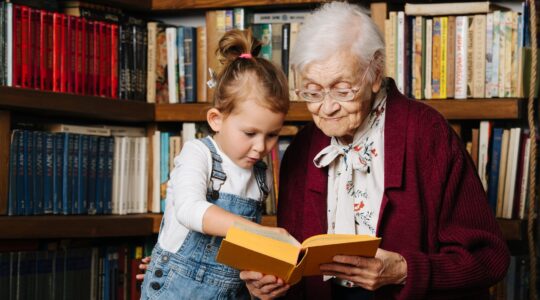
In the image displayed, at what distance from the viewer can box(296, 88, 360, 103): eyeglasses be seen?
1869 millimetres

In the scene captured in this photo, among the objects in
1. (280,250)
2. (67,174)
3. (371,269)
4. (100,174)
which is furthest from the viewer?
(100,174)

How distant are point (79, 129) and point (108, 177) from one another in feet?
0.71

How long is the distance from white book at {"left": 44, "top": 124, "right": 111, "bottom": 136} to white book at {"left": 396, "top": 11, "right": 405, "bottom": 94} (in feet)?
3.66

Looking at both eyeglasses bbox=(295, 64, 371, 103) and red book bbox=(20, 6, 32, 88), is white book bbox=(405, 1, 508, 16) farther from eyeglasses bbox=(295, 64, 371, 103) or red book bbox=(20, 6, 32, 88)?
red book bbox=(20, 6, 32, 88)

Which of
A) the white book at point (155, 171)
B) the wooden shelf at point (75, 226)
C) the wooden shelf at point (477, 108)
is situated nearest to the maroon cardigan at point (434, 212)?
the wooden shelf at point (477, 108)

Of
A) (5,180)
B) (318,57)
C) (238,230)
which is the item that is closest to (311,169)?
(318,57)

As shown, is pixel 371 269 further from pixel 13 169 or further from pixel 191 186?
pixel 13 169

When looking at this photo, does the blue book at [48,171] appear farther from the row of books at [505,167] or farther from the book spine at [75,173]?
the row of books at [505,167]

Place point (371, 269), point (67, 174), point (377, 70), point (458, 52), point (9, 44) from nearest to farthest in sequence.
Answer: point (371, 269)
point (377, 70)
point (9, 44)
point (458, 52)
point (67, 174)

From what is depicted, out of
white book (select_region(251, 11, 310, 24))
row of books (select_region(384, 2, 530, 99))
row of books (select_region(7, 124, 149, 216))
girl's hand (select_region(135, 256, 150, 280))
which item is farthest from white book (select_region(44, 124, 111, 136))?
row of books (select_region(384, 2, 530, 99))

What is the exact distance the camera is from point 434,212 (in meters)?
1.86

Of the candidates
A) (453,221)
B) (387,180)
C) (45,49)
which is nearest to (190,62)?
(45,49)

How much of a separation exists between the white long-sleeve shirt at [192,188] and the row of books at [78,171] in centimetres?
86

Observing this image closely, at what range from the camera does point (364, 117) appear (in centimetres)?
195
